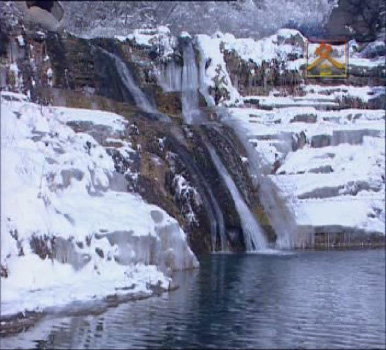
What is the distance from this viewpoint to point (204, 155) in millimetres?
17672

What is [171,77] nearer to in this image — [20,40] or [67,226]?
[20,40]

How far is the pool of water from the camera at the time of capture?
6445mm

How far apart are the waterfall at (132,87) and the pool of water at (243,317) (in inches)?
379

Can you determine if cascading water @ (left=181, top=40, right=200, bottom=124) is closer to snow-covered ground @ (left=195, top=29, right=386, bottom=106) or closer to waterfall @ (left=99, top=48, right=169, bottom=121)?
snow-covered ground @ (left=195, top=29, right=386, bottom=106)

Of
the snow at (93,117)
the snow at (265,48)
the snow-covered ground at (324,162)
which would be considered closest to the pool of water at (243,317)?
the snow at (93,117)

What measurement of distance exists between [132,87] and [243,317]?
1422 centimetres

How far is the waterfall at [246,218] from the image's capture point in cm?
1638

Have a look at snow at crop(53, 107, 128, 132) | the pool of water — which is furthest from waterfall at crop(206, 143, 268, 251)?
the pool of water

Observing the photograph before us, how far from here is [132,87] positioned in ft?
69.5

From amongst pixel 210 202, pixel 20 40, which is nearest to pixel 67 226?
pixel 210 202

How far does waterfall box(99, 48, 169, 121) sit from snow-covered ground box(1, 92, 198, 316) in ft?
25.9

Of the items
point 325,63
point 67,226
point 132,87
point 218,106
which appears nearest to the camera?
point 67,226

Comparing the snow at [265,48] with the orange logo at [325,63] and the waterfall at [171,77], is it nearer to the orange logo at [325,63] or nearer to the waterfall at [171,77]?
the orange logo at [325,63]

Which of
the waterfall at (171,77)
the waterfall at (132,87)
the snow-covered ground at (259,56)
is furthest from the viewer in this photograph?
the snow-covered ground at (259,56)
